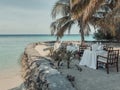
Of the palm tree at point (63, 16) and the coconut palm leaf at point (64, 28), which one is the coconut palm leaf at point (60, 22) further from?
the coconut palm leaf at point (64, 28)

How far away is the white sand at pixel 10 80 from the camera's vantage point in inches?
310

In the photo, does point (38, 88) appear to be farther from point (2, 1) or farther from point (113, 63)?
point (2, 1)

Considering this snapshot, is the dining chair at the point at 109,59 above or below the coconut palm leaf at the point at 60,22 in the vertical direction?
below

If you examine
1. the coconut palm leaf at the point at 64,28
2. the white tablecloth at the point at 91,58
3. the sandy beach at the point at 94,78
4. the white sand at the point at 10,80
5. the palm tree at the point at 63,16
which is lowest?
the white sand at the point at 10,80

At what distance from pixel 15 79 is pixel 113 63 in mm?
3646

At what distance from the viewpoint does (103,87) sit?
624cm

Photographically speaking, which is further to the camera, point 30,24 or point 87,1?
point 30,24

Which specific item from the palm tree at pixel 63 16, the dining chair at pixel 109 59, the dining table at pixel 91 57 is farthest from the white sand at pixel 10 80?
the palm tree at pixel 63 16

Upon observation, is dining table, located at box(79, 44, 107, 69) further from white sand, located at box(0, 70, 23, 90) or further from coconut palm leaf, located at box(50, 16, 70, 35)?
coconut palm leaf, located at box(50, 16, 70, 35)

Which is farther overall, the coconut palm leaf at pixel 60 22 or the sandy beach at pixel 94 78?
the coconut palm leaf at pixel 60 22

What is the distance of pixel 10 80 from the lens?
8750mm

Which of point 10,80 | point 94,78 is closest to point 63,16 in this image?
point 10,80

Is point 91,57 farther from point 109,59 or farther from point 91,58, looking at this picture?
point 109,59

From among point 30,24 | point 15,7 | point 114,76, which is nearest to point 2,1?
point 15,7
